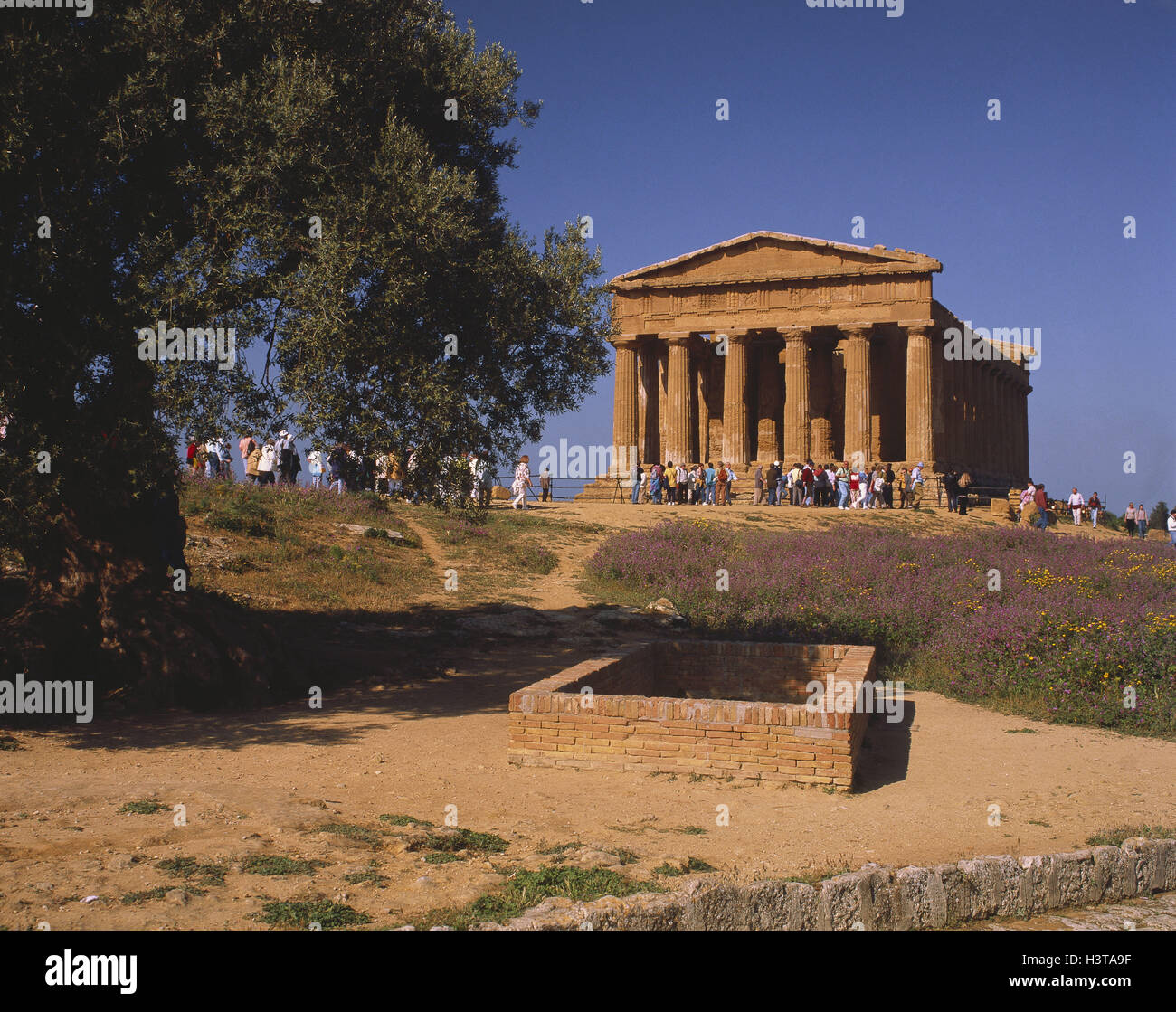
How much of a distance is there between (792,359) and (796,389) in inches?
50.2

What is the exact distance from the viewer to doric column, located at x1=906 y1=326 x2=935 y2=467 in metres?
41.6

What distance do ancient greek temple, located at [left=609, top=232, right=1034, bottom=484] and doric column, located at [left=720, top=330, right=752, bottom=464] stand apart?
54mm

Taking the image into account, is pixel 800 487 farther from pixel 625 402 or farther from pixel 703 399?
pixel 703 399

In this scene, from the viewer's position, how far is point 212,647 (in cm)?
1186

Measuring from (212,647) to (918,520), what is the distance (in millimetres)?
23919

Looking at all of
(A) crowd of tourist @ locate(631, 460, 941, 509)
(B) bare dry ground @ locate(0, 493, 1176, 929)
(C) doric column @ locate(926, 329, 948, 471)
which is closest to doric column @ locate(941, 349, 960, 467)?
(C) doric column @ locate(926, 329, 948, 471)

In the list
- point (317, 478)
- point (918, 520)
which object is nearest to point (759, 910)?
point (317, 478)

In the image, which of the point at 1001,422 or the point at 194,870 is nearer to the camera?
the point at 194,870

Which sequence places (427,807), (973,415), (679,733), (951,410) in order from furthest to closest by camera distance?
1. (973,415)
2. (951,410)
3. (679,733)
4. (427,807)

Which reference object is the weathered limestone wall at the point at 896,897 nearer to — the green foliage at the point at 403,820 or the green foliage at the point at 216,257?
the green foliage at the point at 403,820

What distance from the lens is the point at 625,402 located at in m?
45.0

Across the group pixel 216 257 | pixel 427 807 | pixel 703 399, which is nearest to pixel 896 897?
pixel 427 807

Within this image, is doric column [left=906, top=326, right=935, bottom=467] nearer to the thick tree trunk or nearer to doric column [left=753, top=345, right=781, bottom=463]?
doric column [left=753, top=345, right=781, bottom=463]

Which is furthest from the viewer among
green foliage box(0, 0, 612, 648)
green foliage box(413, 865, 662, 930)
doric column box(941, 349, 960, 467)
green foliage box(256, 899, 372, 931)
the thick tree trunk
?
doric column box(941, 349, 960, 467)
